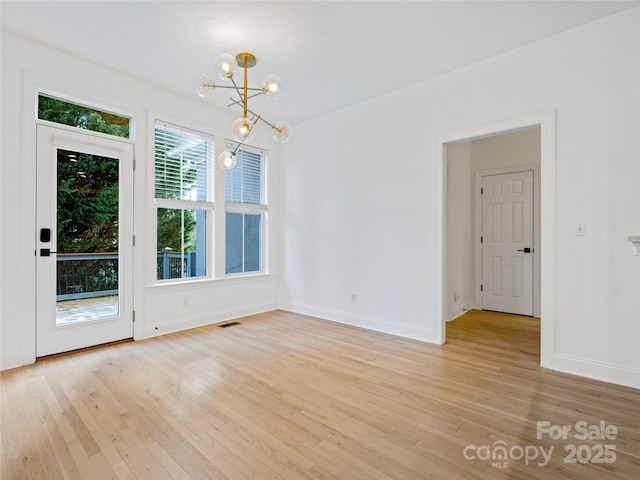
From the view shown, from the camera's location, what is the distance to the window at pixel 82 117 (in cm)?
306

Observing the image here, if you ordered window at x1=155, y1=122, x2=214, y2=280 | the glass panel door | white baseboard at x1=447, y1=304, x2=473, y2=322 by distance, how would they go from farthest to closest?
white baseboard at x1=447, y1=304, x2=473, y2=322 < window at x1=155, y1=122, x2=214, y2=280 < the glass panel door

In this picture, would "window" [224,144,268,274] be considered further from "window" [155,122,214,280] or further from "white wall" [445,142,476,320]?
"white wall" [445,142,476,320]

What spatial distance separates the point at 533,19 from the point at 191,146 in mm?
3855

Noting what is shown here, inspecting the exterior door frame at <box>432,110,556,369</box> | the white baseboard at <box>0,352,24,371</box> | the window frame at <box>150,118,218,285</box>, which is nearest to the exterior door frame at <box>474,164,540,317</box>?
the exterior door frame at <box>432,110,556,369</box>

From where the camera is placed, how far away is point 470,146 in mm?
5293

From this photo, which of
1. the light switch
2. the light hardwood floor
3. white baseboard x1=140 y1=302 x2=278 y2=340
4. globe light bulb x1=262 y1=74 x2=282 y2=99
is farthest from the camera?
white baseboard x1=140 y1=302 x2=278 y2=340

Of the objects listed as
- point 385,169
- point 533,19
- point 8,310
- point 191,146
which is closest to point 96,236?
point 8,310

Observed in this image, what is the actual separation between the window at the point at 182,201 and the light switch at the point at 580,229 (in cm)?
403

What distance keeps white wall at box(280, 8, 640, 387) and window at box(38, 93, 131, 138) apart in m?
2.34

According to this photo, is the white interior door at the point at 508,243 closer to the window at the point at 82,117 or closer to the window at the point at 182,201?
the window at the point at 182,201

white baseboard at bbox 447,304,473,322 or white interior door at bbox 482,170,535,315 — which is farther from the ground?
white interior door at bbox 482,170,535,315

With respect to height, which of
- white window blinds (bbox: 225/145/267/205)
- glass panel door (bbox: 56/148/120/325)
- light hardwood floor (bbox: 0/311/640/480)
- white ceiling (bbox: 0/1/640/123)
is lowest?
light hardwood floor (bbox: 0/311/640/480)

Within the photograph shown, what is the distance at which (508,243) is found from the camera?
5.02 m

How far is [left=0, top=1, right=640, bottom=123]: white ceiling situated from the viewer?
8.08 ft
